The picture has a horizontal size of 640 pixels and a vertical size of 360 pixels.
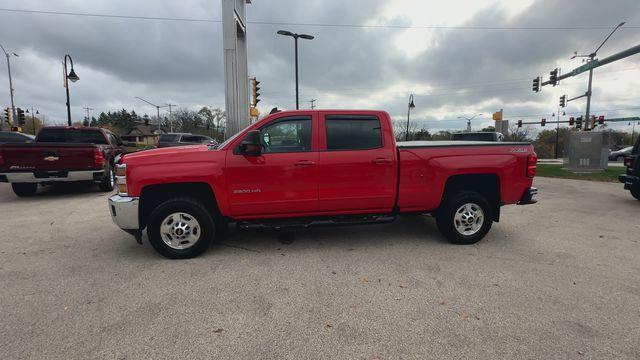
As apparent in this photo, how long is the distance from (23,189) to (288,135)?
9137mm

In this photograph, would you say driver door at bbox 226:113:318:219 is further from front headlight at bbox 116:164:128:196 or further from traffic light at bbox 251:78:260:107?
traffic light at bbox 251:78:260:107

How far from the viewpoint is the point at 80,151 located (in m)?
8.53

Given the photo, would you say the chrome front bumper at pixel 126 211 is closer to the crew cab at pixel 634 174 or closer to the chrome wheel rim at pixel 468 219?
the chrome wheel rim at pixel 468 219

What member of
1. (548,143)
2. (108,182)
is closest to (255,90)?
(108,182)

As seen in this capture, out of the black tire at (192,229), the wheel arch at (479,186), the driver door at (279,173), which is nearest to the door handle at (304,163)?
the driver door at (279,173)

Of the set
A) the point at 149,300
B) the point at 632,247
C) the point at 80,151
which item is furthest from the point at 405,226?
the point at 80,151

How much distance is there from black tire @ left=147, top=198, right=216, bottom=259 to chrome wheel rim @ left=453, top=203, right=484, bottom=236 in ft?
11.3

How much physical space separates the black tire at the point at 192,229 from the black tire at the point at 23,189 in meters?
7.71

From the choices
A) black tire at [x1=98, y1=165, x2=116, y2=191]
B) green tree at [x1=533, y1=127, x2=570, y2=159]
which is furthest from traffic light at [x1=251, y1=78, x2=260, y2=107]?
green tree at [x1=533, y1=127, x2=570, y2=159]

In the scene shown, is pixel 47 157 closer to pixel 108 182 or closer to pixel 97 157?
pixel 97 157

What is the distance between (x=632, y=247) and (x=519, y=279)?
2.53 meters

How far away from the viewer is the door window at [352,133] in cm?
454

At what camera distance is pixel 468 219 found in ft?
16.0

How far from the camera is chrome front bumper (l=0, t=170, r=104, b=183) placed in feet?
26.5
